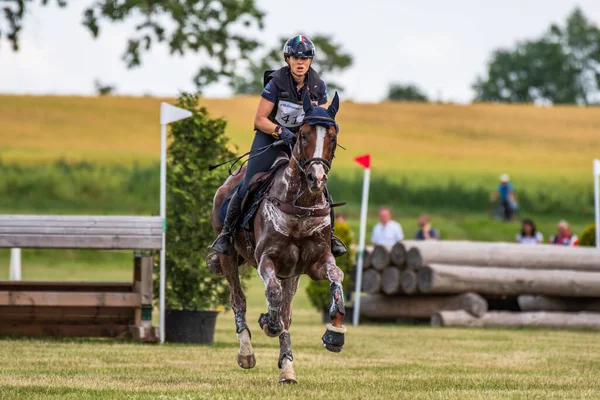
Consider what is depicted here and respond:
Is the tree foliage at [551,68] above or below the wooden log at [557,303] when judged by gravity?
above

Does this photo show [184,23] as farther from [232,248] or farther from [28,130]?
[28,130]

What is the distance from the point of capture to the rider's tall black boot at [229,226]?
31.9ft

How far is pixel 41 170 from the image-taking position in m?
50.1

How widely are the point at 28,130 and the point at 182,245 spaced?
4806cm

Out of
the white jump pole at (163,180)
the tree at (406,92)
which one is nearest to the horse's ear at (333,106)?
the white jump pole at (163,180)

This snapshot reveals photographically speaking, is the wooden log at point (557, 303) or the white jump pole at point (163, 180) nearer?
the white jump pole at point (163, 180)

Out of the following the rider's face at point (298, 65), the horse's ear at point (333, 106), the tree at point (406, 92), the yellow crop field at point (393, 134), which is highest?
the tree at point (406, 92)

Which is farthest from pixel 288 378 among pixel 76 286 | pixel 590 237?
pixel 590 237

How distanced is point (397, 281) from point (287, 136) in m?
10.2

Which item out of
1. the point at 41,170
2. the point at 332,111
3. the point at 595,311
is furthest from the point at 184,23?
the point at 41,170

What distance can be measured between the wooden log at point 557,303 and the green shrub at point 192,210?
300 inches

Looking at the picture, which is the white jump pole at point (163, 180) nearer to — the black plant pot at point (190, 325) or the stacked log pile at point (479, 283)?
the black plant pot at point (190, 325)

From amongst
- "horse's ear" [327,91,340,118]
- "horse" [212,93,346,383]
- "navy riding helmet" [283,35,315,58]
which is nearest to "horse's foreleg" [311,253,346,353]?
"horse" [212,93,346,383]

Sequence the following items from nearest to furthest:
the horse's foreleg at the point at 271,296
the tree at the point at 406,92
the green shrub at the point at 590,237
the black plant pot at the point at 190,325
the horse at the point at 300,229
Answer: the horse at the point at 300,229 < the horse's foreleg at the point at 271,296 < the black plant pot at the point at 190,325 < the green shrub at the point at 590,237 < the tree at the point at 406,92
